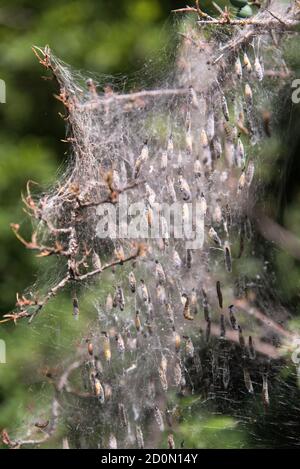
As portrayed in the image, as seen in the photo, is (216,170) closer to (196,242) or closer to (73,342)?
(196,242)

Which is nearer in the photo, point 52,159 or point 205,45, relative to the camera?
point 205,45

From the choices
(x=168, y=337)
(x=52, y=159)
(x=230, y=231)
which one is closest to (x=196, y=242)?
(x=230, y=231)

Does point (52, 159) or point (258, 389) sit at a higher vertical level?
point (52, 159)

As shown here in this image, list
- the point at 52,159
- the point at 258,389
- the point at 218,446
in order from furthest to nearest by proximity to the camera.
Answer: the point at 52,159
the point at 218,446
the point at 258,389

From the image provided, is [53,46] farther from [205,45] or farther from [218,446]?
[218,446]

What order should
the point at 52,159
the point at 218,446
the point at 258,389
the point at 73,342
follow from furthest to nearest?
the point at 52,159
the point at 73,342
the point at 218,446
the point at 258,389

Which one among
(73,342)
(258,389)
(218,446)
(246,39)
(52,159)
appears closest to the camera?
(246,39)
